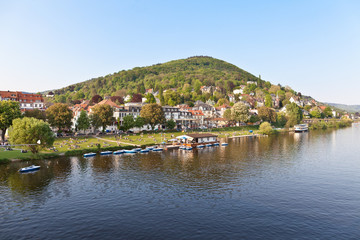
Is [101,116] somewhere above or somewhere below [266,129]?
above

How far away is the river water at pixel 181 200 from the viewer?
31.5m

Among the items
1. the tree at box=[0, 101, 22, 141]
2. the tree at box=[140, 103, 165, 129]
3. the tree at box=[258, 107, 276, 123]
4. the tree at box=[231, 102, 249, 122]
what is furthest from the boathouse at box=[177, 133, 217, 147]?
the tree at box=[258, 107, 276, 123]

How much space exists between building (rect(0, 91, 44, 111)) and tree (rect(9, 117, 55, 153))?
281 ft

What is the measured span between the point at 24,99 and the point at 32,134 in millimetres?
92074

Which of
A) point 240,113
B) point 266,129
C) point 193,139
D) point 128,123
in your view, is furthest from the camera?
point 240,113

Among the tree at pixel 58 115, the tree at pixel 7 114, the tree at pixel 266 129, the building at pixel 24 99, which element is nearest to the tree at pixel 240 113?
the tree at pixel 266 129

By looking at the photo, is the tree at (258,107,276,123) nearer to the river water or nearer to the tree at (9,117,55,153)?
the river water

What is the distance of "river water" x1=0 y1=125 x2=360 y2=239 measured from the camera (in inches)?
1238

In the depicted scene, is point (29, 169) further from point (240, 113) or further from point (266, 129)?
point (240, 113)

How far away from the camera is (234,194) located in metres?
44.3

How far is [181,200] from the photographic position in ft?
136

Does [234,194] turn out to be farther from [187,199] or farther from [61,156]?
[61,156]

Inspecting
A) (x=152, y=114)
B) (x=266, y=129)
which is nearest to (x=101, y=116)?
(x=152, y=114)

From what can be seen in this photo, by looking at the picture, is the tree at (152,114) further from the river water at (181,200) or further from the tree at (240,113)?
the tree at (240,113)
